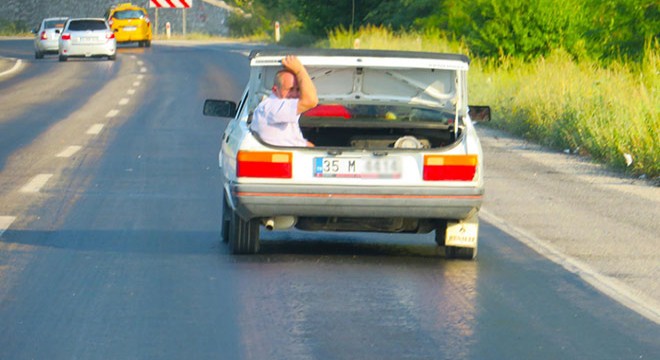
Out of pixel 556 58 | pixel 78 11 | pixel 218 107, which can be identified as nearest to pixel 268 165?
pixel 218 107

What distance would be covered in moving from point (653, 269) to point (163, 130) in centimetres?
1264

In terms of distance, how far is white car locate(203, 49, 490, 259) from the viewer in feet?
29.5

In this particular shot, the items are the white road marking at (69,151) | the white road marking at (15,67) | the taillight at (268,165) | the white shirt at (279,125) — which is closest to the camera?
the taillight at (268,165)

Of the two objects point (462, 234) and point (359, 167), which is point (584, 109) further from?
point (359, 167)

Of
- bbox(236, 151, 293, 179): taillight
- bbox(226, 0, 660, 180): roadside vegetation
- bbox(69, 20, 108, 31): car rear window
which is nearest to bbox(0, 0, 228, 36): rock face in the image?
bbox(226, 0, 660, 180): roadside vegetation

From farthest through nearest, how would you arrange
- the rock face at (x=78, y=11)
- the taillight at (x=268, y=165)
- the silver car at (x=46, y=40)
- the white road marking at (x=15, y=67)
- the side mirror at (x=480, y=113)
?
1. the rock face at (x=78, y=11)
2. the silver car at (x=46, y=40)
3. the white road marking at (x=15, y=67)
4. the side mirror at (x=480, y=113)
5. the taillight at (x=268, y=165)

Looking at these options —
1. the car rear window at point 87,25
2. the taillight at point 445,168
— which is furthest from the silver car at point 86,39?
the taillight at point 445,168

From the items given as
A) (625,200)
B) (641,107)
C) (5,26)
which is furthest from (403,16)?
(5,26)

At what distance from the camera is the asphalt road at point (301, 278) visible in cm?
694

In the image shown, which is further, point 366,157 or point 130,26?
point 130,26

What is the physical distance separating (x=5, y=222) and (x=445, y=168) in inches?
151

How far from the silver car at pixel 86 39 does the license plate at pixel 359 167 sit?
1519 inches

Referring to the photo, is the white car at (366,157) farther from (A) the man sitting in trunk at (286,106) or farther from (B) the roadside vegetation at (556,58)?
(B) the roadside vegetation at (556,58)

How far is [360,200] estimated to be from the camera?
29.5 feet
